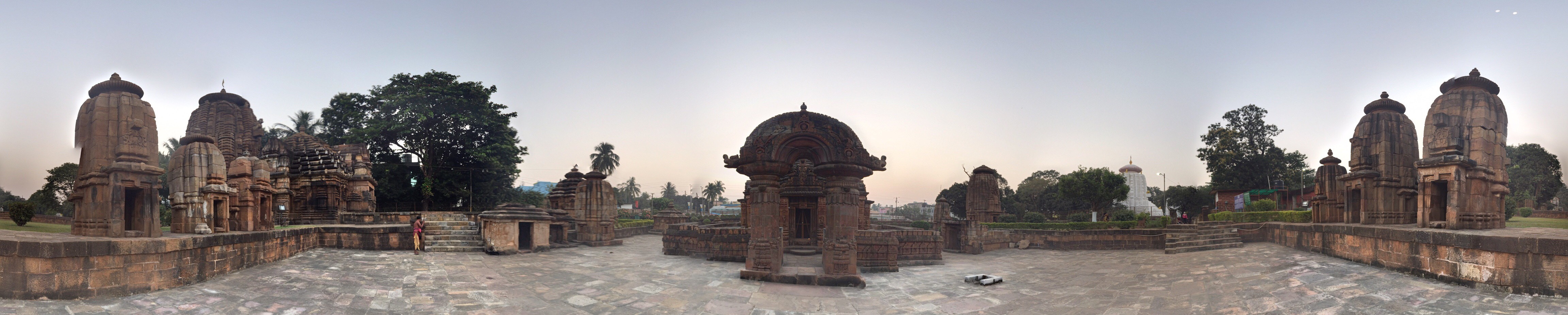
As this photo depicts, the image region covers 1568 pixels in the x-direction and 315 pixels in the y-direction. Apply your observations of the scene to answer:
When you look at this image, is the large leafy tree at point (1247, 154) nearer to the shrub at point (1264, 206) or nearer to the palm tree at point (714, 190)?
the shrub at point (1264, 206)

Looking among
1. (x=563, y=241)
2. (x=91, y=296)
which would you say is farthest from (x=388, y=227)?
(x=91, y=296)

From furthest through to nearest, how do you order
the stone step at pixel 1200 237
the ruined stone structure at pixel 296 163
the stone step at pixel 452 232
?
the ruined stone structure at pixel 296 163 → the stone step at pixel 452 232 → the stone step at pixel 1200 237

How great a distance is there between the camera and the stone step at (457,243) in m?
17.8

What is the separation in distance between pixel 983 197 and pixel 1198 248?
28.8ft

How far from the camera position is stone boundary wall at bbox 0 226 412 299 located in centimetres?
794

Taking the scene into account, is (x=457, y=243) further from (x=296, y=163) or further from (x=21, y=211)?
(x=296, y=163)

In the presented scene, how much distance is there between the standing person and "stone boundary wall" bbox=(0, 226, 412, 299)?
16.3 feet

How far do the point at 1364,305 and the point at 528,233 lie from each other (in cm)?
1936

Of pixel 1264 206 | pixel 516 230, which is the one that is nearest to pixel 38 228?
pixel 516 230

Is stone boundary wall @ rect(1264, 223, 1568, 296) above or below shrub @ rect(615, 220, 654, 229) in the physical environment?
above

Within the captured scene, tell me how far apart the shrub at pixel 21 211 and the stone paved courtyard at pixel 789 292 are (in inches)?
175

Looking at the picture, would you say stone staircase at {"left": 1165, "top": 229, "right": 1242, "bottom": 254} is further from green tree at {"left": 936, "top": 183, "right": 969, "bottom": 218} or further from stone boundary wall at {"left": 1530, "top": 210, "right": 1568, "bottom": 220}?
green tree at {"left": 936, "top": 183, "right": 969, "bottom": 218}

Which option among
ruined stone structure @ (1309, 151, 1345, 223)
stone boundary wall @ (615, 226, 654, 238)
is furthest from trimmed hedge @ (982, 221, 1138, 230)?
stone boundary wall @ (615, 226, 654, 238)

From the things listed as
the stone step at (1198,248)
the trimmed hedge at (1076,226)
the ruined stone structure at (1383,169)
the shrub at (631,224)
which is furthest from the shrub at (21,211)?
the ruined stone structure at (1383,169)
